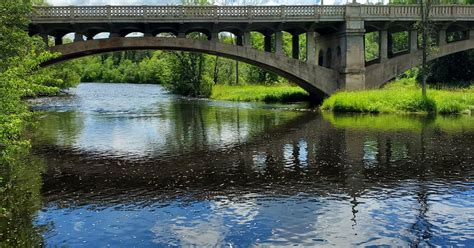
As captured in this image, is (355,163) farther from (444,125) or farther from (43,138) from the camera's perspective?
(43,138)

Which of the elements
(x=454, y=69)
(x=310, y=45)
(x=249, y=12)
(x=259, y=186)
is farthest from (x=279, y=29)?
(x=259, y=186)

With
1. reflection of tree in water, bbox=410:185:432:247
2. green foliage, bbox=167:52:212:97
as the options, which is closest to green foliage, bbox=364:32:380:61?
green foliage, bbox=167:52:212:97

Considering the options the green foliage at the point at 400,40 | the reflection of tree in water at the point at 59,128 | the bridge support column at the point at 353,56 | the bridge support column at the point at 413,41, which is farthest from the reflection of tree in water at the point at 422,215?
the green foliage at the point at 400,40

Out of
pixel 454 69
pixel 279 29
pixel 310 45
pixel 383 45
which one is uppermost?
pixel 279 29

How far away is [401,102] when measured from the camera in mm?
41750

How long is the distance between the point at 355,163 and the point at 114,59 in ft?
537

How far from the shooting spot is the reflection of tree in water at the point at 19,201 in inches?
485

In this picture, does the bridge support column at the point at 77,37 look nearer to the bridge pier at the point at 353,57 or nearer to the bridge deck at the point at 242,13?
the bridge deck at the point at 242,13

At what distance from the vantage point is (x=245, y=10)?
43.5 metres

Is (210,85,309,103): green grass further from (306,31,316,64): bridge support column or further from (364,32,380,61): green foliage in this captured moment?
(364,32,380,61): green foliage

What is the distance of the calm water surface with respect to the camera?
41.4 feet

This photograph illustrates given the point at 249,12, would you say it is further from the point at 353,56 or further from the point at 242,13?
the point at 353,56

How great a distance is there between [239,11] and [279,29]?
Answer: 4.43 metres

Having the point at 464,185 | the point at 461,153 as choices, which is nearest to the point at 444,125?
the point at 461,153
